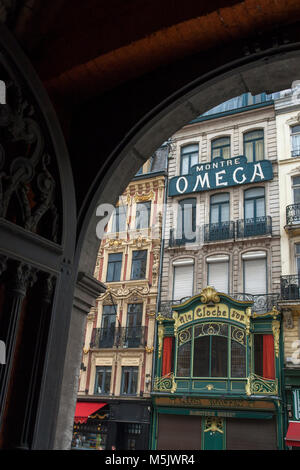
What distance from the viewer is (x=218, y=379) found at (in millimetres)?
19438

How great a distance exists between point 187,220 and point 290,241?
5.36 metres

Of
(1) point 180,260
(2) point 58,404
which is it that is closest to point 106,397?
(1) point 180,260

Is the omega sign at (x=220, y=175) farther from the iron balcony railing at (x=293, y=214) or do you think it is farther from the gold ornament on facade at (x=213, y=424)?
the gold ornament on facade at (x=213, y=424)

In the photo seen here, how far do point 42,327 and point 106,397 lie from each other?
1957 centimetres

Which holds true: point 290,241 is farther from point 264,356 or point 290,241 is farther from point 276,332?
point 264,356

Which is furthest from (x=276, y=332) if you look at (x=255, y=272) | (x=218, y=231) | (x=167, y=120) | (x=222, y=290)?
(x=167, y=120)

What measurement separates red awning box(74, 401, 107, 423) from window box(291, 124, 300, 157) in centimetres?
1464

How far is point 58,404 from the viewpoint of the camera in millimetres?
3047

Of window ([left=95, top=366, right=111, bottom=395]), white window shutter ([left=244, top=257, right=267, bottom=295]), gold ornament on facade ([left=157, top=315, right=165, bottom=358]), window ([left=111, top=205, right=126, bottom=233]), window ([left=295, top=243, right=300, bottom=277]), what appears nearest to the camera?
window ([left=295, top=243, right=300, bottom=277])

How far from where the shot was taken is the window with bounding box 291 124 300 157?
2205 centimetres

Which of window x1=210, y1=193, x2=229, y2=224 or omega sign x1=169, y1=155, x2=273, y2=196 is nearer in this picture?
omega sign x1=169, y1=155, x2=273, y2=196

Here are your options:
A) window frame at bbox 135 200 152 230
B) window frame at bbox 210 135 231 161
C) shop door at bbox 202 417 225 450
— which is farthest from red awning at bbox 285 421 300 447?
window frame at bbox 210 135 231 161

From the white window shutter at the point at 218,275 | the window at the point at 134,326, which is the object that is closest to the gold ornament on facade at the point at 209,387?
the window at the point at 134,326

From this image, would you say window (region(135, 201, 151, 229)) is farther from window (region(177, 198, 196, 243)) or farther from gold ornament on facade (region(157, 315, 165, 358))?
gold ornament on facade (region(157, 315, 165, 358))
